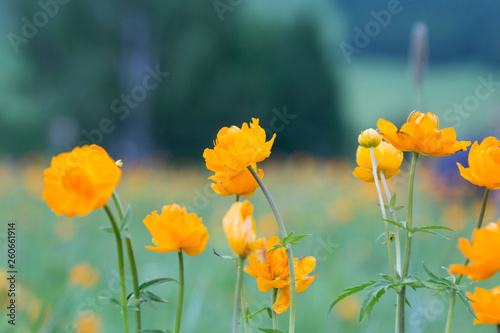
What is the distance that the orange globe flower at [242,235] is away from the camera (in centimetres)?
34

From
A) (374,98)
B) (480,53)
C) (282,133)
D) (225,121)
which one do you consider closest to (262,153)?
(225,121)

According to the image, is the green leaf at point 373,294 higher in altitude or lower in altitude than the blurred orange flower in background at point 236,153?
lower

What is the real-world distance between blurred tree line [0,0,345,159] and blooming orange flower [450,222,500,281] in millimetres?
5733

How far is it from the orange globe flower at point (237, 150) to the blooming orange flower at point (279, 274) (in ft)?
0.24

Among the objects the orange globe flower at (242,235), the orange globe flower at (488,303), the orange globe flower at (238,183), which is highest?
the orange globe flower at (238,183)

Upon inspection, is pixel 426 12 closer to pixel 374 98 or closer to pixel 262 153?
pixel 374 98

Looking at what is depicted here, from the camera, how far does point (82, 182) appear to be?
331mm

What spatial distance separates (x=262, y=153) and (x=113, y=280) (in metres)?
1.00

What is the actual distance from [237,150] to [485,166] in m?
0.20
